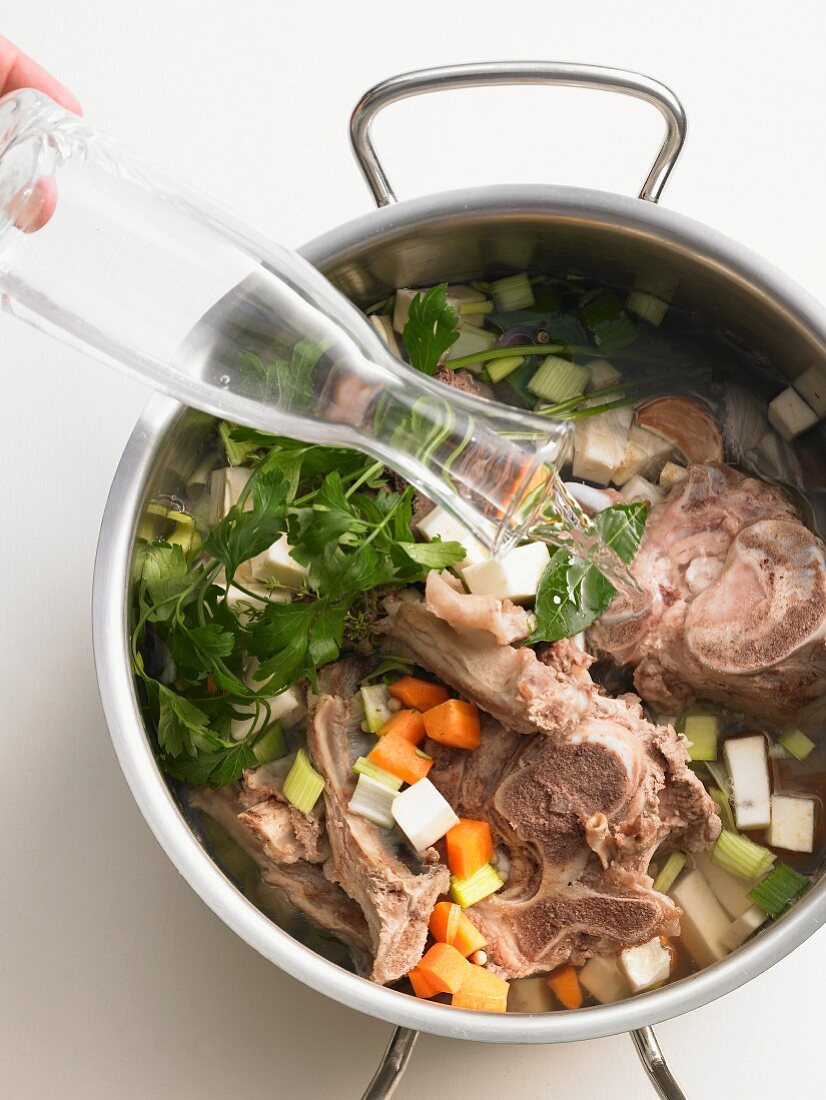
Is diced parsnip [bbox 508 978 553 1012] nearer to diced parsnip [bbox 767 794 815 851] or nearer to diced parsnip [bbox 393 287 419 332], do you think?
diced parsnip [bbox 767 794 815 851]

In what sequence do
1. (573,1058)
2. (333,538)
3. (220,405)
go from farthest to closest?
(573,1058), (333,538), (220,405)

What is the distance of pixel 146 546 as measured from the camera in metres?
1.59

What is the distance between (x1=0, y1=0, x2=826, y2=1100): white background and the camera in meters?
1.78

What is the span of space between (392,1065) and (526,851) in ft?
1.23

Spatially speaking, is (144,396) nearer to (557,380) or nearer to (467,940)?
(557,380)

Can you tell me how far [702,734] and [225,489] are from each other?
940 millimetres

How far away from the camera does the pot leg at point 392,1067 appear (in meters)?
1.44

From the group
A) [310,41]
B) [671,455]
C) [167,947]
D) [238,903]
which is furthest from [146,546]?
[310,41]

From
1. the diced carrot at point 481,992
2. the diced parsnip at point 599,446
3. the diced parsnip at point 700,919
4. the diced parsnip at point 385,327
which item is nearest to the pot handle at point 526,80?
the diced parsnip at point 385,327

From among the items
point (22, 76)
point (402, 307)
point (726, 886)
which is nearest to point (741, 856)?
point (726, 886)

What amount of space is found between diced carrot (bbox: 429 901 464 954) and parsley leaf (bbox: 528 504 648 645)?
445 millimetres

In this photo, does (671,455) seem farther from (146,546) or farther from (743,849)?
(146,546)

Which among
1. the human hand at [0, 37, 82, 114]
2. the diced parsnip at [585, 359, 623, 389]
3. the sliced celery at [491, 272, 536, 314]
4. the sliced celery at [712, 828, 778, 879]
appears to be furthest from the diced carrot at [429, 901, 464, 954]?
the human hand at [0, 37, 82, 114]

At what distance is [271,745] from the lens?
1650 mm
